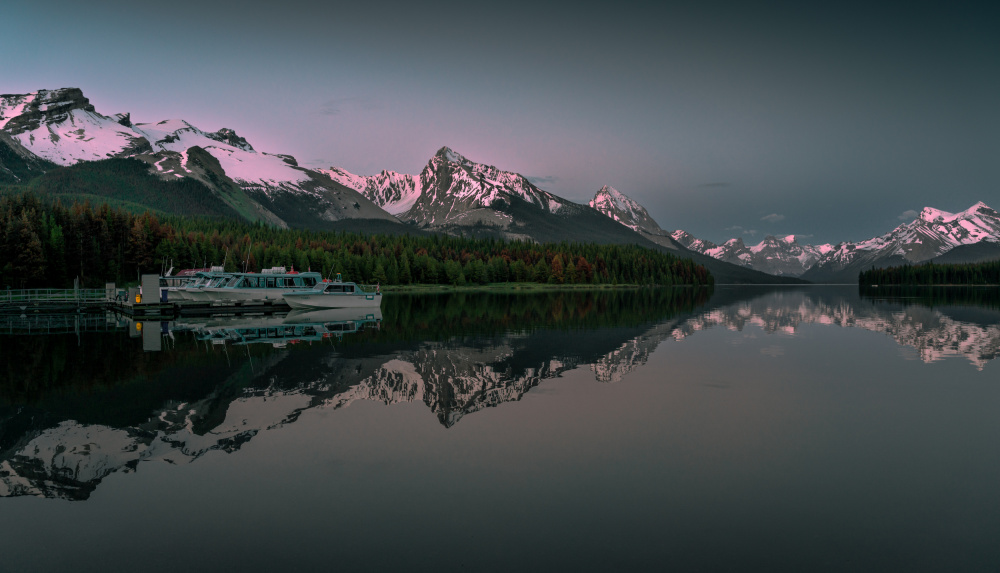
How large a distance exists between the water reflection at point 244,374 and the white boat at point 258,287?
26848 mm

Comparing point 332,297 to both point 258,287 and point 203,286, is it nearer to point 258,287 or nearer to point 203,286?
point 258,287

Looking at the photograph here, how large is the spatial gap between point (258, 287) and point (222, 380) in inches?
2576

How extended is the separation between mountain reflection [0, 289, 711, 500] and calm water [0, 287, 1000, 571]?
7.3 inches

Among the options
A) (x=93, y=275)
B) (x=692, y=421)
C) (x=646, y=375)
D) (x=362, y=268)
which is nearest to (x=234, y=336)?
(x=646, y=375)

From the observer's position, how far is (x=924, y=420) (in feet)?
66.9

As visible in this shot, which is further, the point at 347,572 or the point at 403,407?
the point at 403,407

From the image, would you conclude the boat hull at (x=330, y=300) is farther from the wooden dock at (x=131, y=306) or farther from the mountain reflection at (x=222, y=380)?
the mountain reflection at (x=222, y=380)

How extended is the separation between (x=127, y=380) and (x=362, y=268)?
15545 cm

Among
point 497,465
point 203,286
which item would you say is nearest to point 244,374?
point 497,465

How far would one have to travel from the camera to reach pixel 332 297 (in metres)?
88.6

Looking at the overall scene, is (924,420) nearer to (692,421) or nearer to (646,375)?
(692,421)

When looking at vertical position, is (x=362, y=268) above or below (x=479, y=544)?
above

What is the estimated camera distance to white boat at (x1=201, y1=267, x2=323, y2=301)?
84.2 meters

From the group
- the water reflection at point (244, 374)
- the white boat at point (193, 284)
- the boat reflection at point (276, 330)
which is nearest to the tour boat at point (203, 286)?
the white boat at point (193, 284)
